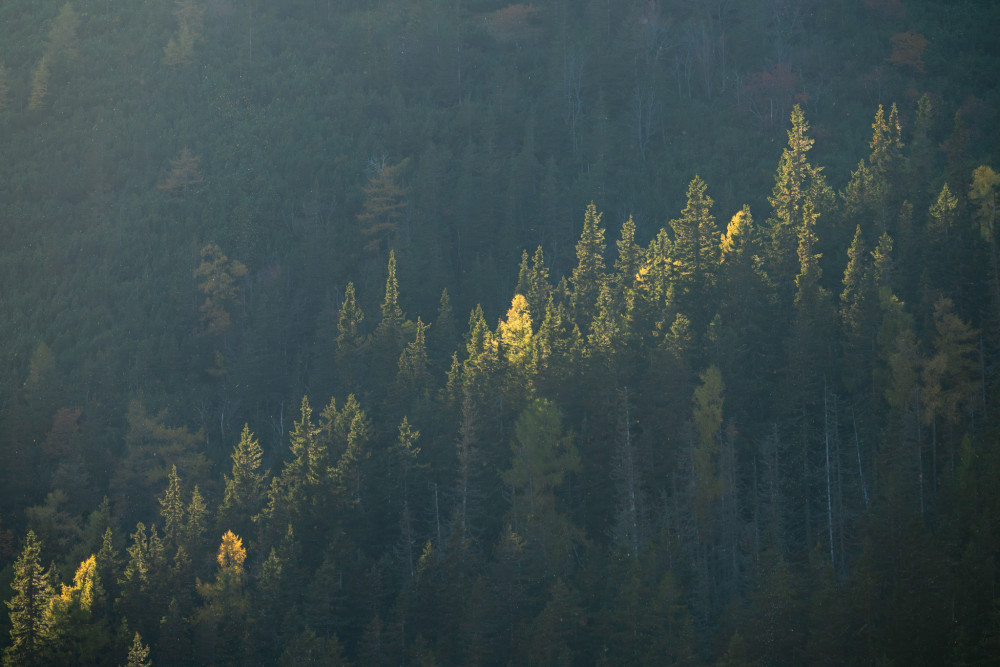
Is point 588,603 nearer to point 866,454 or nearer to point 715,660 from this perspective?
point 715,660

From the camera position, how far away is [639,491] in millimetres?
54719

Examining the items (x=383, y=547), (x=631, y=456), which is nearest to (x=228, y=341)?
(x=383, y=547)

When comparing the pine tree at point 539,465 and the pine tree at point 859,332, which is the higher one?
the pine tree at point 859,332

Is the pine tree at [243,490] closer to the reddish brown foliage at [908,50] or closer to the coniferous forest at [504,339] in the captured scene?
the coniferous forest at [504,339]

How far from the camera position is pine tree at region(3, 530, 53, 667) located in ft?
168

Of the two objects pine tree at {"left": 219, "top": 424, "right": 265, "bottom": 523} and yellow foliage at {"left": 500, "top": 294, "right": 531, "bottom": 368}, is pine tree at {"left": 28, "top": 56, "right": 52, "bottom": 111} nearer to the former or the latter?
pine tree at {"left": 219, "top": 424, "right": 265, "bottom": 523}

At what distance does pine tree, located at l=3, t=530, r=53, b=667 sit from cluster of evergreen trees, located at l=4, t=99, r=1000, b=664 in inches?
4.6

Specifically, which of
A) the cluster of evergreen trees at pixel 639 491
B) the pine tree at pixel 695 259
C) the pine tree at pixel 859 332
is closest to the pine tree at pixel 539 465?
the cluster of evergreen trees at pixel 639 491

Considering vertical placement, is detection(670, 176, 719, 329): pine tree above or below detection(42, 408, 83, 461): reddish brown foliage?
above

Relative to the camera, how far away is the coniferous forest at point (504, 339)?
161 feet

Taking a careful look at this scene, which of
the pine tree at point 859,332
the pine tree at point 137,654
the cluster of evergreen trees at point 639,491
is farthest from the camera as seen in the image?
the pine tree at point 859,332

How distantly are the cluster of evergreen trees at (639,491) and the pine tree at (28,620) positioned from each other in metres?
0.12

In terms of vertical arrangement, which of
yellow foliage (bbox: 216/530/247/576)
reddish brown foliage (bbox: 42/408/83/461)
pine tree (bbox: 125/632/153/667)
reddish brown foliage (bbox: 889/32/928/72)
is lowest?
pine tree (bbox: 125/632/153/667)

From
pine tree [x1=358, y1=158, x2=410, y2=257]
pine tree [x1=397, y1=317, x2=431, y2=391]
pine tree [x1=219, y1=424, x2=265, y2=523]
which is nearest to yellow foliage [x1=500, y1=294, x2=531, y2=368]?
pine tree [x1=397, y1=317, x2=431, y2=391]
